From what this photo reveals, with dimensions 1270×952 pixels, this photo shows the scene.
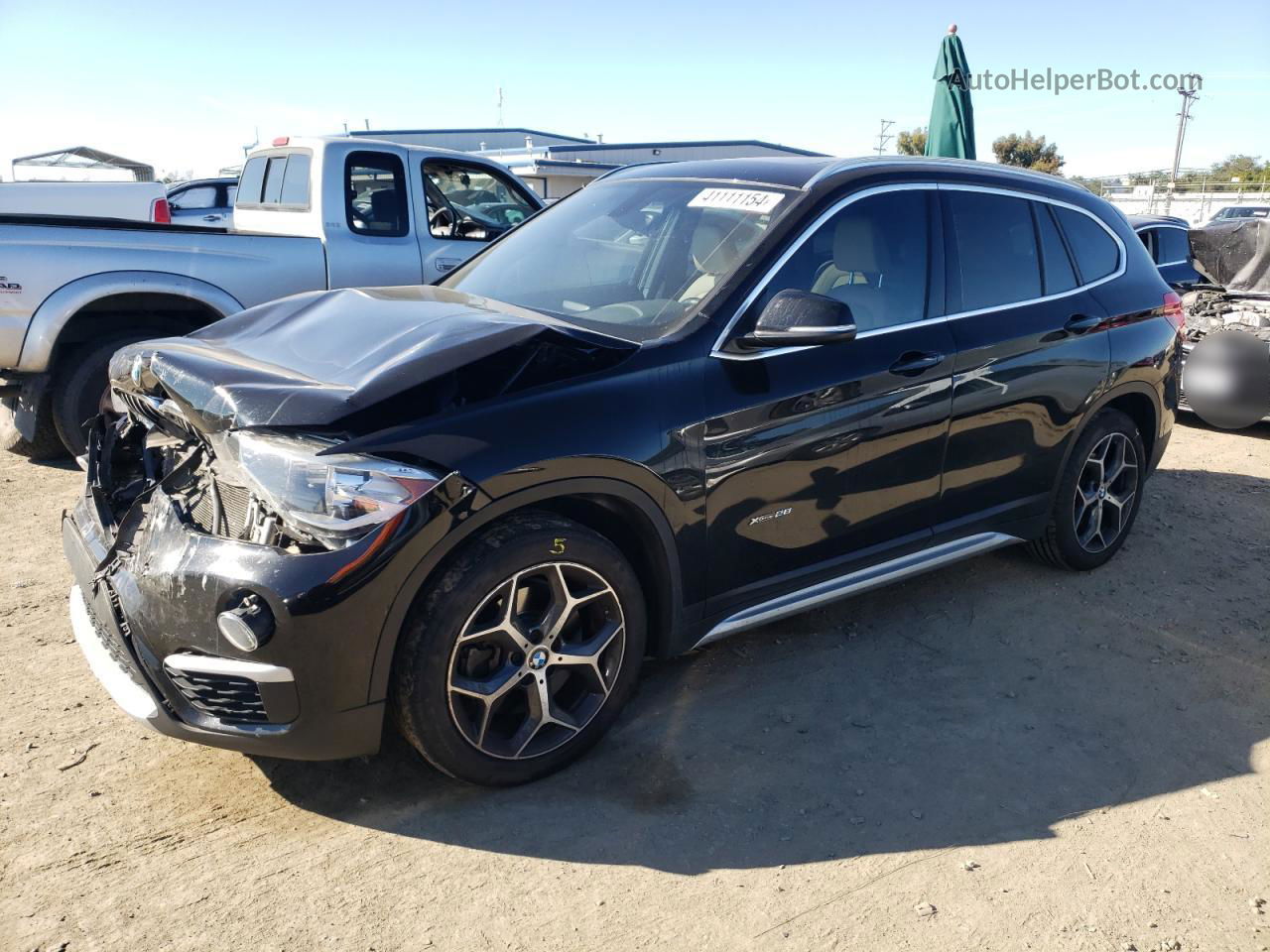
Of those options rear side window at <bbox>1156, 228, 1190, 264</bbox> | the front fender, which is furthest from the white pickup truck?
rear side window at <bbox>1156, 228, 1190, 264</bbox>

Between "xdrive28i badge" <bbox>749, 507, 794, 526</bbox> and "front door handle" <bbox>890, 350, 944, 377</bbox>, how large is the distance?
0.72 metres

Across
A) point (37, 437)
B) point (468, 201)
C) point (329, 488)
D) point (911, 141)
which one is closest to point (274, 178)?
point (468, 201)

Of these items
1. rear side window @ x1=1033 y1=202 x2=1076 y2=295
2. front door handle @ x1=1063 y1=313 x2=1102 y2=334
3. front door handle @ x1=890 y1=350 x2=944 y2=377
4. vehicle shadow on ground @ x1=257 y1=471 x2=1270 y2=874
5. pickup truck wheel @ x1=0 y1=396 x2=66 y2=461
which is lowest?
vehicle shadow on ground @ x1=257 y1=471 x2=1270 y2=874

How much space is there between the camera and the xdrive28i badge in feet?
11.2

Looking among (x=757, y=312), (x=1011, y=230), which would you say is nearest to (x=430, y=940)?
(x=757, y=312)

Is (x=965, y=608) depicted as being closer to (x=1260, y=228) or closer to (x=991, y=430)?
(x=991, y=430)

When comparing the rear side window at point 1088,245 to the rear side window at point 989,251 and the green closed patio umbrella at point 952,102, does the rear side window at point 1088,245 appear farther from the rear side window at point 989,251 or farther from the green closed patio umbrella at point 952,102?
the green closed patio umbrella at point 952,102

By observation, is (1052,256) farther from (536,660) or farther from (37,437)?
(37,437)

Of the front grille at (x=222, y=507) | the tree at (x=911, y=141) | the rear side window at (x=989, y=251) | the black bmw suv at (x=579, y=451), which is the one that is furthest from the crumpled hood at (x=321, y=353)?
the tree at (x=911, y=141)

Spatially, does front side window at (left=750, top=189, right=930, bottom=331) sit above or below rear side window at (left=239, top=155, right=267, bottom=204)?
below

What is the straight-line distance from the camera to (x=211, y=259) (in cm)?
608

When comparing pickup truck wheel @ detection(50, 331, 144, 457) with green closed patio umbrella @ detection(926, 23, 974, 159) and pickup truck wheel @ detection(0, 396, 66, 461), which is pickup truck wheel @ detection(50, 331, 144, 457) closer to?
pickup truck wheel @ detection(0, 396, 66, 461)

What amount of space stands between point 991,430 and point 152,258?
4884 millimetres

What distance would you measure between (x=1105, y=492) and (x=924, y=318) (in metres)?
1.74
